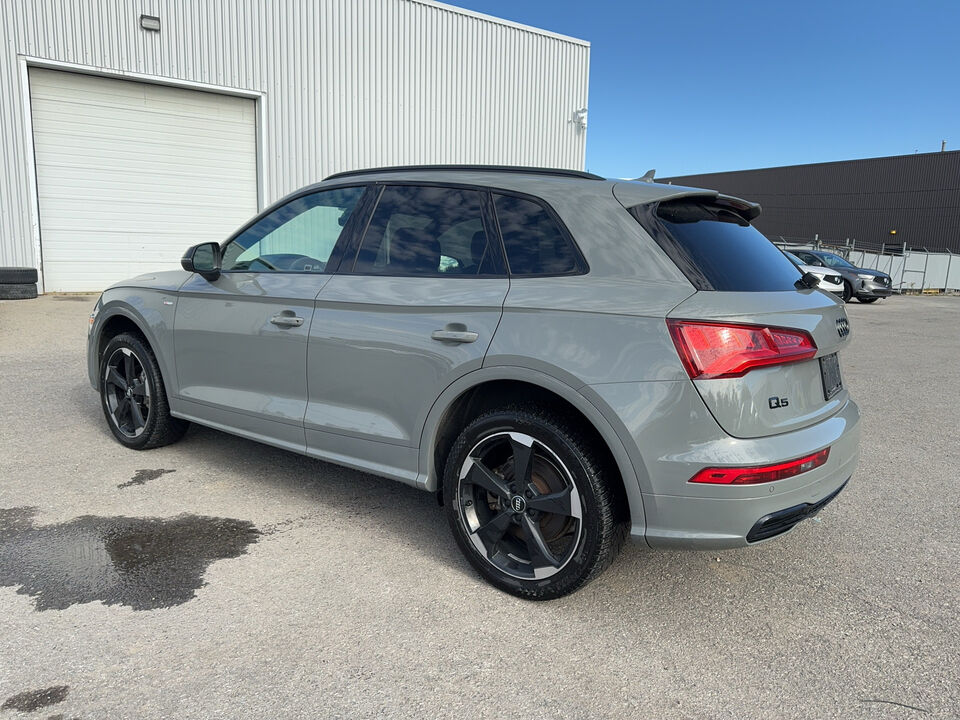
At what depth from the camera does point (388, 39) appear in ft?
55.0

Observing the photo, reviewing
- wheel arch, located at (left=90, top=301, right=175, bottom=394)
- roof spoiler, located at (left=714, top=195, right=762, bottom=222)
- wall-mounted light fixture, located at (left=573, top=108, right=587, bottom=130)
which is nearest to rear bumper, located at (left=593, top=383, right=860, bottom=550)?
roof spoiler, located at (left=714, top=195, right=762, bottom=222)

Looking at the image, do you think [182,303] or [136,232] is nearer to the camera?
[182,303]

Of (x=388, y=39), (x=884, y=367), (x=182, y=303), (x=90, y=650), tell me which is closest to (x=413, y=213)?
(x=182, y=303)

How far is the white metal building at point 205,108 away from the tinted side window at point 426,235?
12632mm

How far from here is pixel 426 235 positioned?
11.0 feet

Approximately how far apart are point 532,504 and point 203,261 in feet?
7.80

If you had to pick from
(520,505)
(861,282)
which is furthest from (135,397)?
(861,282)

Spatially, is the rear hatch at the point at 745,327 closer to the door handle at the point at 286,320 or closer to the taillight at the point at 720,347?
the taillight at the point at 720,347

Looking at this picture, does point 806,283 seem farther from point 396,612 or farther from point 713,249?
point 396,612

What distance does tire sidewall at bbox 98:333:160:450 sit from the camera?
4.48m

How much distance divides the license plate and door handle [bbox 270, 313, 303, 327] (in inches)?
93.3

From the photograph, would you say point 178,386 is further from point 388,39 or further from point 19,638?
point 388,39

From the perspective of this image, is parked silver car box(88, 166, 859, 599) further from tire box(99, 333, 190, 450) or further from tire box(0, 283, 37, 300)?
tire box(0, 283, 37, 300)

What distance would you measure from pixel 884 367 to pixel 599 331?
7859 millimetres
